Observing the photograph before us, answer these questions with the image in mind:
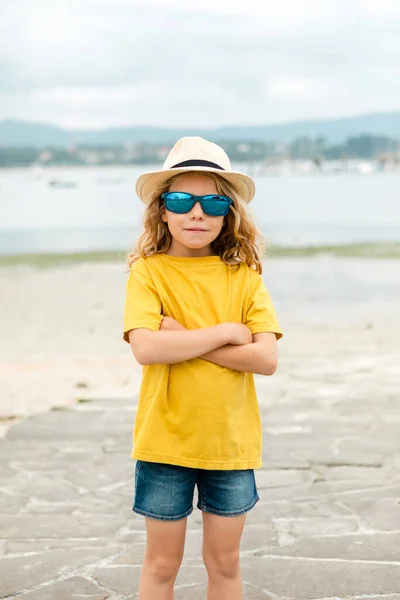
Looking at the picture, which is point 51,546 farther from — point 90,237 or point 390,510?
point 90,237

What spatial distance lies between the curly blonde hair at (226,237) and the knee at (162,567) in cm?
93

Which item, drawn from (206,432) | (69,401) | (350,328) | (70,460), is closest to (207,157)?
(206,432)

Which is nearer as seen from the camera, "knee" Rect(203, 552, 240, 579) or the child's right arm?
the child's right arm

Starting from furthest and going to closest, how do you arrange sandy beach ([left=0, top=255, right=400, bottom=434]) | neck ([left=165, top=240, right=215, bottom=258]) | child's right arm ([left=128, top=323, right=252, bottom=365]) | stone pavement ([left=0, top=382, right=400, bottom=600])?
sandy beach ([left=0, top=255, right=400, bottom=434]) < stone pavement ([left=0, top=382, right=400, bottom=600]) < neck ([left=165, top=240, right=215, bottom=258]) < child's right arm ([left=128, top=323, right=252, bottom=365])

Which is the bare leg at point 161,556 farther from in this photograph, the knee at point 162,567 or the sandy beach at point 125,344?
the sandy beach at point 125,344

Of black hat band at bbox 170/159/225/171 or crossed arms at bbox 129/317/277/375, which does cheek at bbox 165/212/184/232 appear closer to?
black hat band at bbox 170/159/225/171

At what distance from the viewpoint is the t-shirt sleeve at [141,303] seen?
3.12m

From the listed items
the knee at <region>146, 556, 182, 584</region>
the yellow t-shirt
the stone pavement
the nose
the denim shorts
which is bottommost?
the stone pavement

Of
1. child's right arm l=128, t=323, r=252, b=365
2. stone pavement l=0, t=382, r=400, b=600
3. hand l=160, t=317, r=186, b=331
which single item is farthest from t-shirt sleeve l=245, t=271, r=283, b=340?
stone pavement l=0, t=382, r=400, b=600

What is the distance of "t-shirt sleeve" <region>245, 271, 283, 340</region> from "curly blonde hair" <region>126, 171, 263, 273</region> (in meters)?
0.09

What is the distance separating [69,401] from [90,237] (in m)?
30.4

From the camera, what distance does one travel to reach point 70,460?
19.4ft

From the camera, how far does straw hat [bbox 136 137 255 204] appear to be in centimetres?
318

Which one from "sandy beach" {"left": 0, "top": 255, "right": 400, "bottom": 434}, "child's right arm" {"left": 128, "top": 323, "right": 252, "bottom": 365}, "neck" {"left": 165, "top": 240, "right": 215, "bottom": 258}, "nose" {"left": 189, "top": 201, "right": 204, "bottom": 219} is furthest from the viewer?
"sandy beach" {"left": 0, "top": 255, "right": 400, "bottom": 434}
